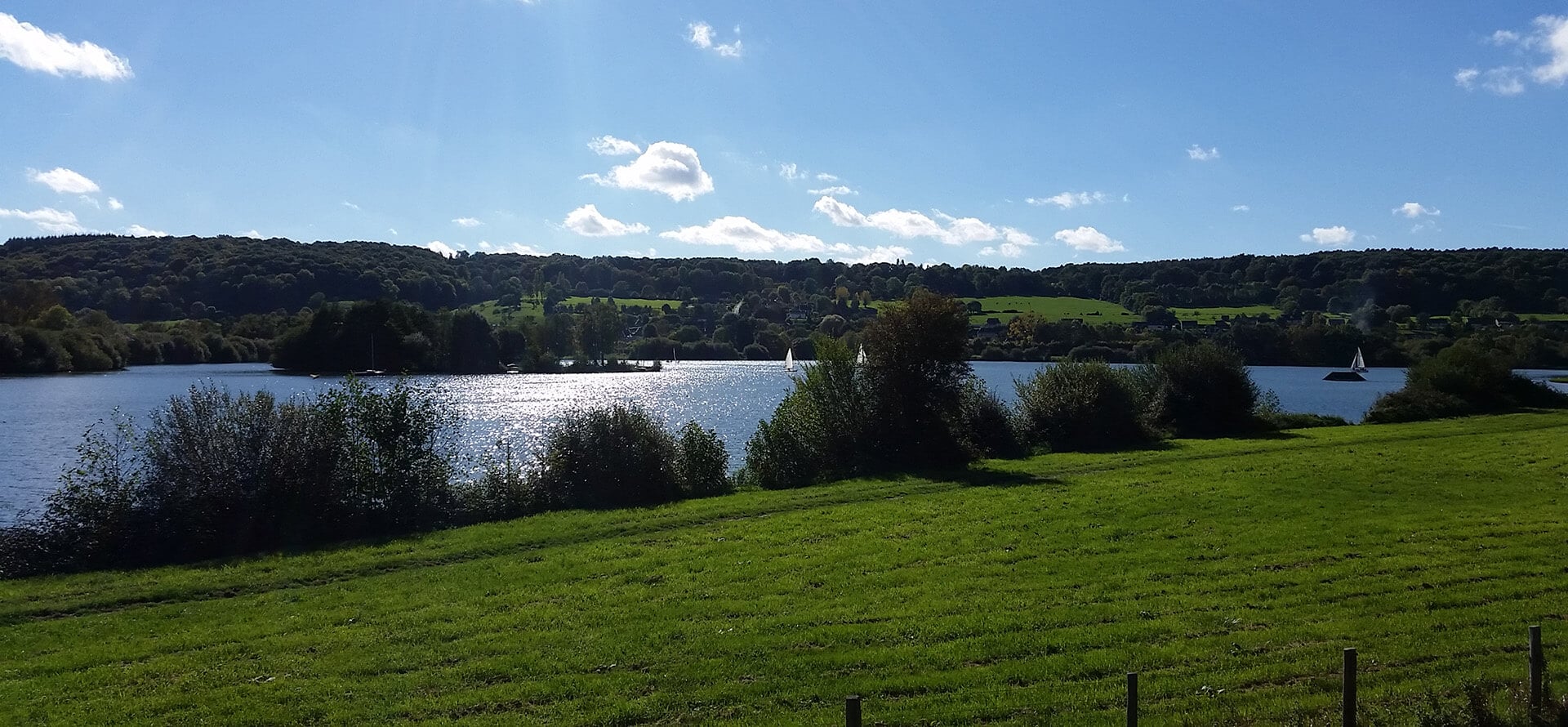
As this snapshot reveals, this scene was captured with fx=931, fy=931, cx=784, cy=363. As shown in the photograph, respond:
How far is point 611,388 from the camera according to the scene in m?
94.1

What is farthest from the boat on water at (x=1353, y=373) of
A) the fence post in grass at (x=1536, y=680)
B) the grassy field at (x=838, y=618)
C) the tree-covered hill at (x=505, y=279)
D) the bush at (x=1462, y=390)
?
the fence post in grass at (x=1536, y=680)

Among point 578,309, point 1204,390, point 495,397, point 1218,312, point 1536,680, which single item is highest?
point 578,309

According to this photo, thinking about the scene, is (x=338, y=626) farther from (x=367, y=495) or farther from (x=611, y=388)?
(x=611, y=388)

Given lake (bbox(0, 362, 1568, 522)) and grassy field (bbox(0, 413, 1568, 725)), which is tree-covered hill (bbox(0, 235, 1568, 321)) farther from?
grassy field (bbox(0, 413, 1568, 725))

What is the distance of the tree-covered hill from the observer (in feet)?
359

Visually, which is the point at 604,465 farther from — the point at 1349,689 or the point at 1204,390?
the point at 1204,390

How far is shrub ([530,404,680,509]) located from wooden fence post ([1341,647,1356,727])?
18.0 metres

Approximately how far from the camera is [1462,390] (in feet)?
154

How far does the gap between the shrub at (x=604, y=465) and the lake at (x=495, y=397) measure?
7.52 ft

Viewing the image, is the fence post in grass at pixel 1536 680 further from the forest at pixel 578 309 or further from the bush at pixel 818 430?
the forest at pixel 578 309

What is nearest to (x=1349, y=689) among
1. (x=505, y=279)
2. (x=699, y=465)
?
(x=699, y=465)

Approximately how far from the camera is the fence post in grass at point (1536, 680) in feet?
23.8

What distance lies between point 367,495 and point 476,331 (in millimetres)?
90351

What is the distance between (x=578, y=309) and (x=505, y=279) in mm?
27102
